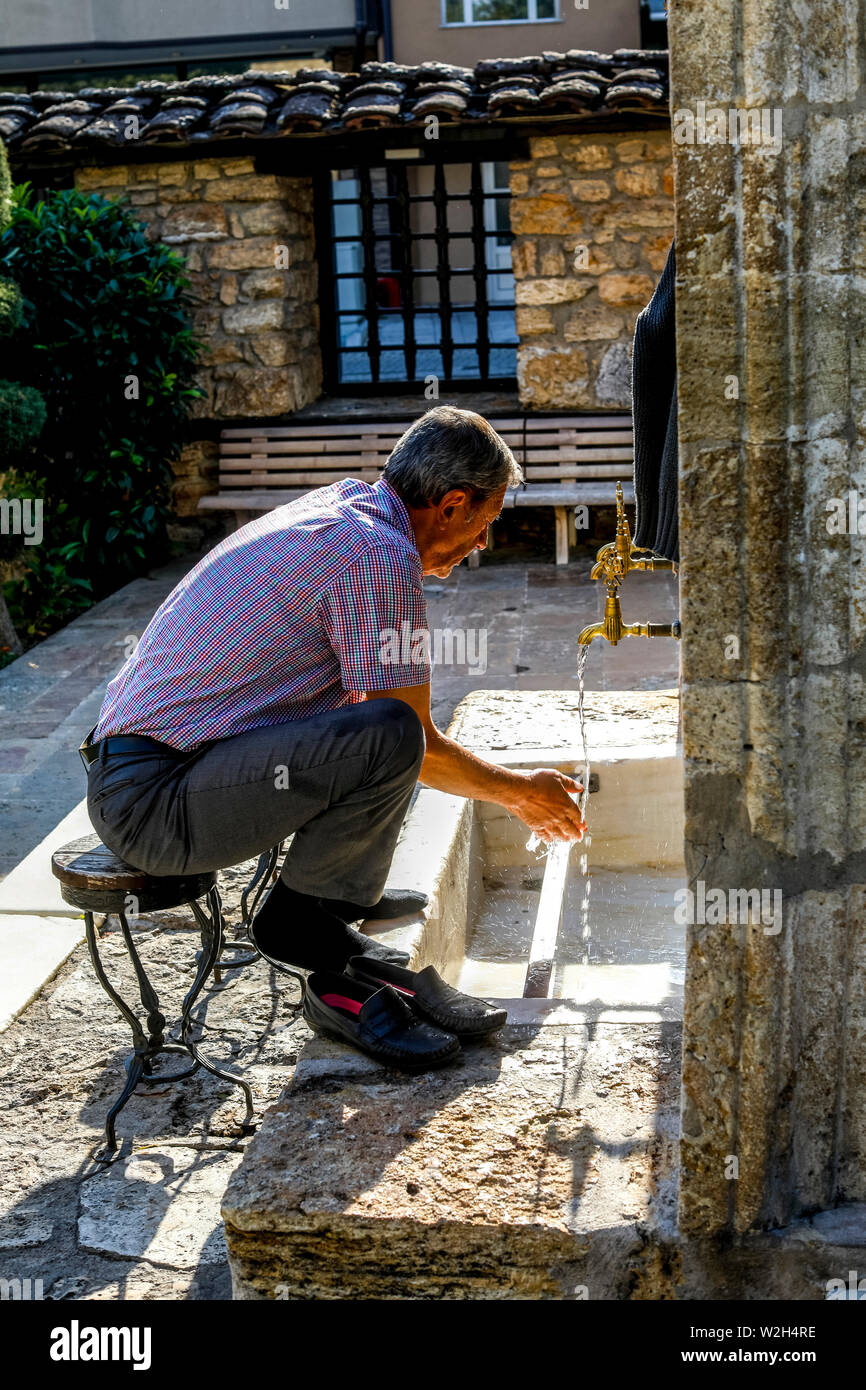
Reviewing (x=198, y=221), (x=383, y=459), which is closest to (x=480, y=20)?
(x=198, y=221)

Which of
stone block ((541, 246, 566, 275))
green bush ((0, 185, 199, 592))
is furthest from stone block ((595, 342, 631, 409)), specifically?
green bush ((0, 185, 199, 592))

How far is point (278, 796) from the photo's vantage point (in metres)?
2.54

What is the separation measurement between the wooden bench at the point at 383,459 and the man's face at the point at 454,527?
520 centimetres

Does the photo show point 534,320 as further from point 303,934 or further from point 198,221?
point 303,934

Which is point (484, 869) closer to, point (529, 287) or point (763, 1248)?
point (763, 1248)

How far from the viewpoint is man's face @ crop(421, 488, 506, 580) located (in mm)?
2654

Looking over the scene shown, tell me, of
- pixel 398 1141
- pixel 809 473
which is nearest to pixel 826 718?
pixel 809 473

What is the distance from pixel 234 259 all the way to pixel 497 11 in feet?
20.9

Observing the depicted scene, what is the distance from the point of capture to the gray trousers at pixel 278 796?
2525 mm

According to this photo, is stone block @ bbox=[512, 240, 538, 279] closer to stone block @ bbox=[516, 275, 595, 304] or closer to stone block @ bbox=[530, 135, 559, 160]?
stone block @ bbox=[516, 275, 595, 304]

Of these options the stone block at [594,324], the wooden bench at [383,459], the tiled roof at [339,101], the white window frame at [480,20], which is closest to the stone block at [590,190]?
the tiled roof at [339,101]

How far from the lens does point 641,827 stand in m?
3.97

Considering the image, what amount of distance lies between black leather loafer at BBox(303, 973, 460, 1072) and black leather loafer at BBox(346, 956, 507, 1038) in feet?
0.08
